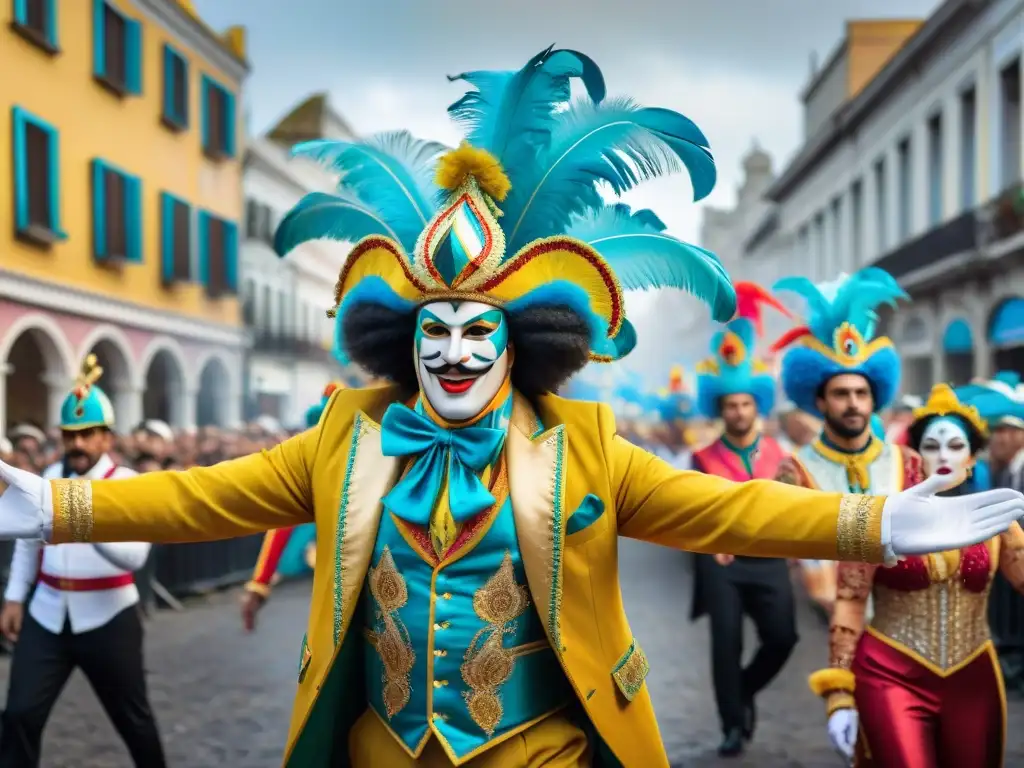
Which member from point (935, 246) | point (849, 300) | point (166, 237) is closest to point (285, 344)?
point (166, 237)

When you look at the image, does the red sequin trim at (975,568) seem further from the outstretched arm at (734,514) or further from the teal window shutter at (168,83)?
the teal window shutter at (168,83)

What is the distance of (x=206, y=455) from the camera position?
48.3ft

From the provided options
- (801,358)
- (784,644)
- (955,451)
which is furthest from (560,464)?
(784,644)

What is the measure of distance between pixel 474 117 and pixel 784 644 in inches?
171

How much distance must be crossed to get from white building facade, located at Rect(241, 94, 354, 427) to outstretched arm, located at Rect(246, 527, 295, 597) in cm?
2057

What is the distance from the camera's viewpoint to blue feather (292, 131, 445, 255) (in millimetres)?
3998

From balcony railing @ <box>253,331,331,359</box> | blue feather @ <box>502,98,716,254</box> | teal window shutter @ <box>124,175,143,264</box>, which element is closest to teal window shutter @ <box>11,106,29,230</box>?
teal window shutter @ <box>124,175,143,264</box>

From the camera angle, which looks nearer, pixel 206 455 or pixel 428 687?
pixel 428 687

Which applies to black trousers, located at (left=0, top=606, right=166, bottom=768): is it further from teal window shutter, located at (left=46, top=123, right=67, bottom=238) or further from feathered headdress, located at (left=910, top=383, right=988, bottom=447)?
teal window shutter, located at (left=46, top=123, right=67, bottom=238)

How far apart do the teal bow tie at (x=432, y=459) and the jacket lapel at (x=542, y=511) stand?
0.08 metres

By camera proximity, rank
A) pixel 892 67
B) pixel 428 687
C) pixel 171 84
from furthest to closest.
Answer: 1. pixel 892 67
2. pixel 171 84
3. pixel 428 687

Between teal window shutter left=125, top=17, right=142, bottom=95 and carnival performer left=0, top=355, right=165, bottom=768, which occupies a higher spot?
teal window shutter left=125, top=17, right=142, bottom=95

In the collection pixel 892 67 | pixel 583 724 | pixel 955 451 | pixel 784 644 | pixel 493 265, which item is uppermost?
pixel 892 67

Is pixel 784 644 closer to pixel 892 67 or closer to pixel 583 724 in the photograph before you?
pixel 583 724
